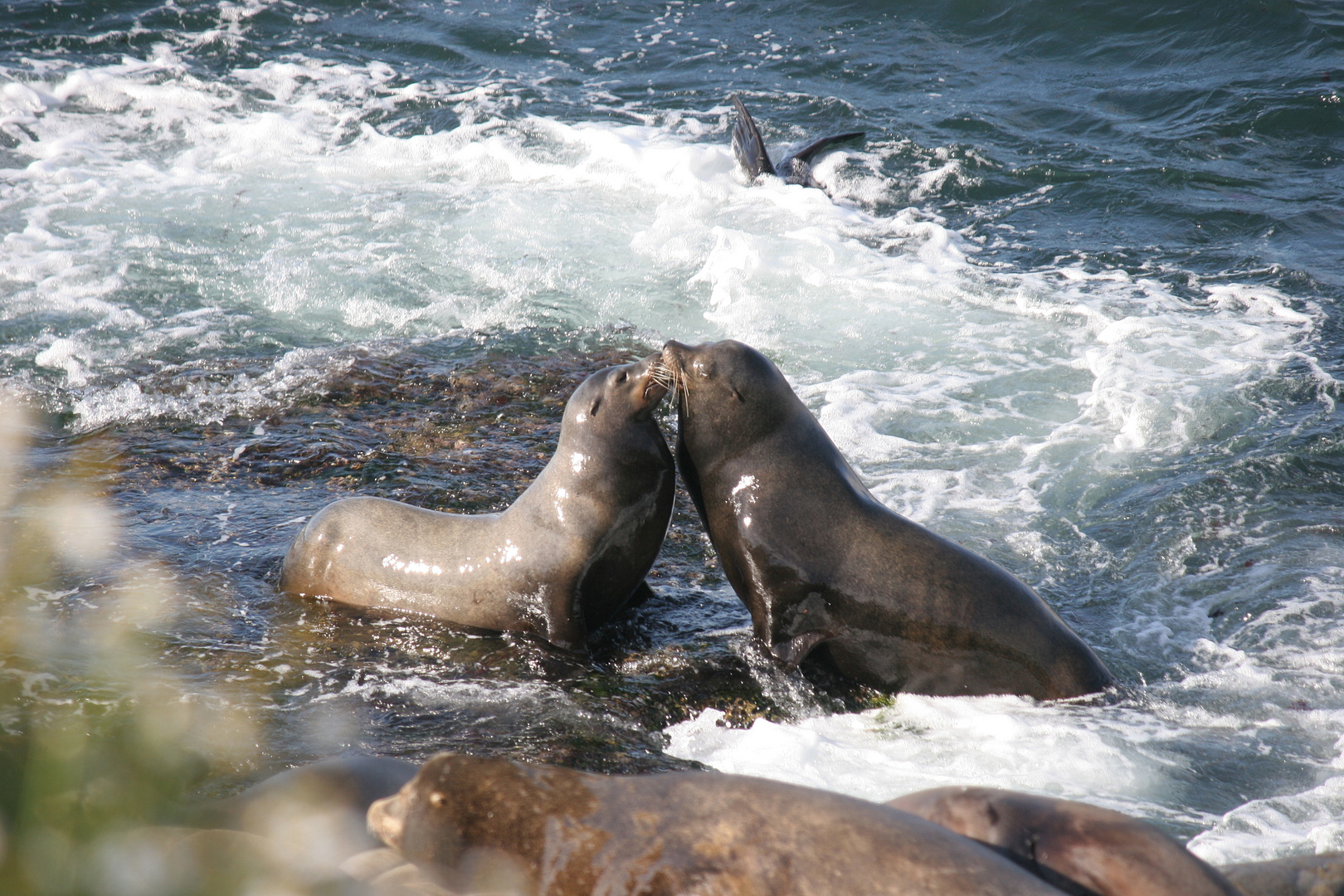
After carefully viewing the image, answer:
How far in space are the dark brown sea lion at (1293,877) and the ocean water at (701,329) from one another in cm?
87

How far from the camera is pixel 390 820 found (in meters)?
3.01

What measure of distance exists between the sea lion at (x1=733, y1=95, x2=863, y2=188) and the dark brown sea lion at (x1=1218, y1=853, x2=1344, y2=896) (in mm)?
11772

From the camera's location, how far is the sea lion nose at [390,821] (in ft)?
9.82

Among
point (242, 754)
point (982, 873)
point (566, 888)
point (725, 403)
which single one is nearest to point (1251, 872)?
point (982, 873)

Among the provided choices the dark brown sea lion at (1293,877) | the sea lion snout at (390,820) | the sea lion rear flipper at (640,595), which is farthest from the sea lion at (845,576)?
the sea lion snout at (390,820)

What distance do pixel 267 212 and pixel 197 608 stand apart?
8870 millimetres

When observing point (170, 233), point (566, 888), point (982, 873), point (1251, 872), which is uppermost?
point (982, 873)

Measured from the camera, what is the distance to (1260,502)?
24.2 feet

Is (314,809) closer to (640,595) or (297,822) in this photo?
(297,822)

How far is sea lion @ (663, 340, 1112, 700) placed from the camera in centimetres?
523

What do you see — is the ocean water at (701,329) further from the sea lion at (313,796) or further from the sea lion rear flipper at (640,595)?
the sea lion at (313,796)

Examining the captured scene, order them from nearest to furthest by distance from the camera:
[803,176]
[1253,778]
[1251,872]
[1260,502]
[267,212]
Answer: [1251,872] < [1253,778] < [1260,502] < [267,212] < [803,176]

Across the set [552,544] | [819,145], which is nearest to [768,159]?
[819,145]

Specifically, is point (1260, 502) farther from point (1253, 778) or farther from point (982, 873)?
point (982, 873)
